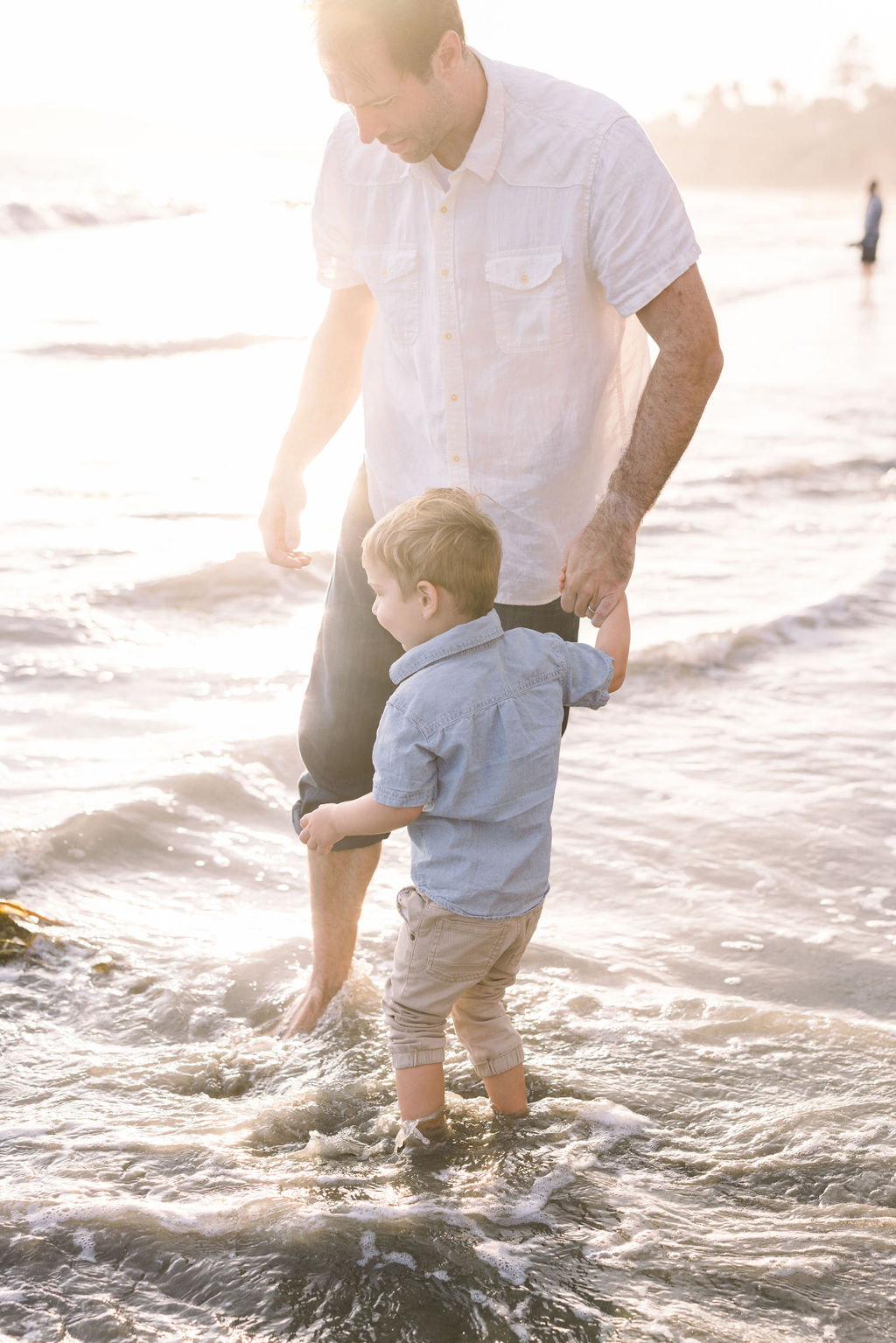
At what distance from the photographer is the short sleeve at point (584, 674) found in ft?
8.39

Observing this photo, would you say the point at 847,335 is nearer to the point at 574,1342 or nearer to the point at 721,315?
the point at 721,315

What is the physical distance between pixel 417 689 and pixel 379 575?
232 mm

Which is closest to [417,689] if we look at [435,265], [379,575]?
[379,575]

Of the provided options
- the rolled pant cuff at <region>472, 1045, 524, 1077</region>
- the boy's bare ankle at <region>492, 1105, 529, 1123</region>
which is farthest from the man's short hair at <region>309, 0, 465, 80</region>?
the boy's bare ankle at <region>492, 1105, 529, 1123</region>

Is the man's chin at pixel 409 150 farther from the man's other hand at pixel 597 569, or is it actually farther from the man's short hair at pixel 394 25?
the man's other hand at pixel 597 569

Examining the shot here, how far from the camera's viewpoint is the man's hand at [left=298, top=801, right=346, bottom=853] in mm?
2441

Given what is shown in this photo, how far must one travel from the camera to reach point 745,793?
191 inches

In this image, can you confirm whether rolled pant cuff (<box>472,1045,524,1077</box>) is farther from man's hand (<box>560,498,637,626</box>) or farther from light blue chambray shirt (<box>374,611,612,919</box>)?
man's hand (<box>560,498,637,626</box>)

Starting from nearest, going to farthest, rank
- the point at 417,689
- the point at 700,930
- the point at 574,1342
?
the point at 574,1342 → the point at 417,689 → the point at 700,930

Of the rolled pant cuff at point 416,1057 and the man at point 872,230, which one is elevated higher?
the man at point 872,230

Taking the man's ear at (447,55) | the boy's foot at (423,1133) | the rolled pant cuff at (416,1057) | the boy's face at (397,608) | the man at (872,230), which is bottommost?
the boy's foot at (423,1133)

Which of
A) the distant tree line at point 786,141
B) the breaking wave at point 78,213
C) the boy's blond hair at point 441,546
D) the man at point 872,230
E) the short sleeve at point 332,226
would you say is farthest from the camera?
the distant tree line at point 786,141

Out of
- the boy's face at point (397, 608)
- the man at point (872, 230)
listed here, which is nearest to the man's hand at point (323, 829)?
the boy's face at point (397, 608)

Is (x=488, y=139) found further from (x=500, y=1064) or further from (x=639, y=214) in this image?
(x=500, y=1064)
